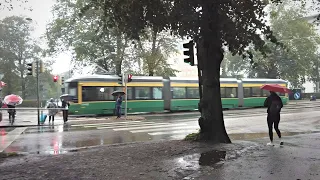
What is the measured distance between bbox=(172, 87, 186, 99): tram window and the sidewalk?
18813 millimetres

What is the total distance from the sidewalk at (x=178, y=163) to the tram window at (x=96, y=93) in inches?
597

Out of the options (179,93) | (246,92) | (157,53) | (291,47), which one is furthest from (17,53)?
(291,47)

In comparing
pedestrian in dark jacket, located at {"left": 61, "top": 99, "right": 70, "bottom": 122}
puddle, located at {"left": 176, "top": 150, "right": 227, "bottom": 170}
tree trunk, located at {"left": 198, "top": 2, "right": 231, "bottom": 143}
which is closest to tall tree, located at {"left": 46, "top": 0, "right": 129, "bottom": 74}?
pedestrian in dark jacket, located at {"left": 61, "top": 99, "right": 70, "bottom": 122}

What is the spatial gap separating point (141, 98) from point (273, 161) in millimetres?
19603

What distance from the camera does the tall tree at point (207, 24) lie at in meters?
9.49

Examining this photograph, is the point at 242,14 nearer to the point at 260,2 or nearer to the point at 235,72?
the point at 260,2

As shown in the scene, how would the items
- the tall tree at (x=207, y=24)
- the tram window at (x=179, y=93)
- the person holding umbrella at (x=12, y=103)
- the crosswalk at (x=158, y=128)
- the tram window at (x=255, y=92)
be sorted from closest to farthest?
the tall tree at (x=207, y=24)
the crosswalk at (x=158, y=128)
the person holding umbrella at (x=12, y=103)
the tram window at (x=179, y=93)
the tram window at (x=255, y=92)

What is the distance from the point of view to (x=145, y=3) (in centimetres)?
949

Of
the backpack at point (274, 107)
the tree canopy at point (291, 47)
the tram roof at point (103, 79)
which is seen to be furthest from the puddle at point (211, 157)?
the tree canopy at point (291, 47)

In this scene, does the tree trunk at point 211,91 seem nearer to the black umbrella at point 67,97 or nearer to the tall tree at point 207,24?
the tall tree at point 207,24

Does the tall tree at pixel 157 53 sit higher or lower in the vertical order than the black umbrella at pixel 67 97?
higher

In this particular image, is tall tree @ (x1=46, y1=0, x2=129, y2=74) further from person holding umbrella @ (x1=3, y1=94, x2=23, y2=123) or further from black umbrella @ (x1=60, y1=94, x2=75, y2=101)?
person holding umbrella @ (x1=3, y1=94, x2=23, y2=123)

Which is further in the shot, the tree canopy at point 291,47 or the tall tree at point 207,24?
the tree canopy at point 291,47

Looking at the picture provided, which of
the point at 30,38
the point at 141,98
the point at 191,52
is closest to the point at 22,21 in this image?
the point at 30,38
